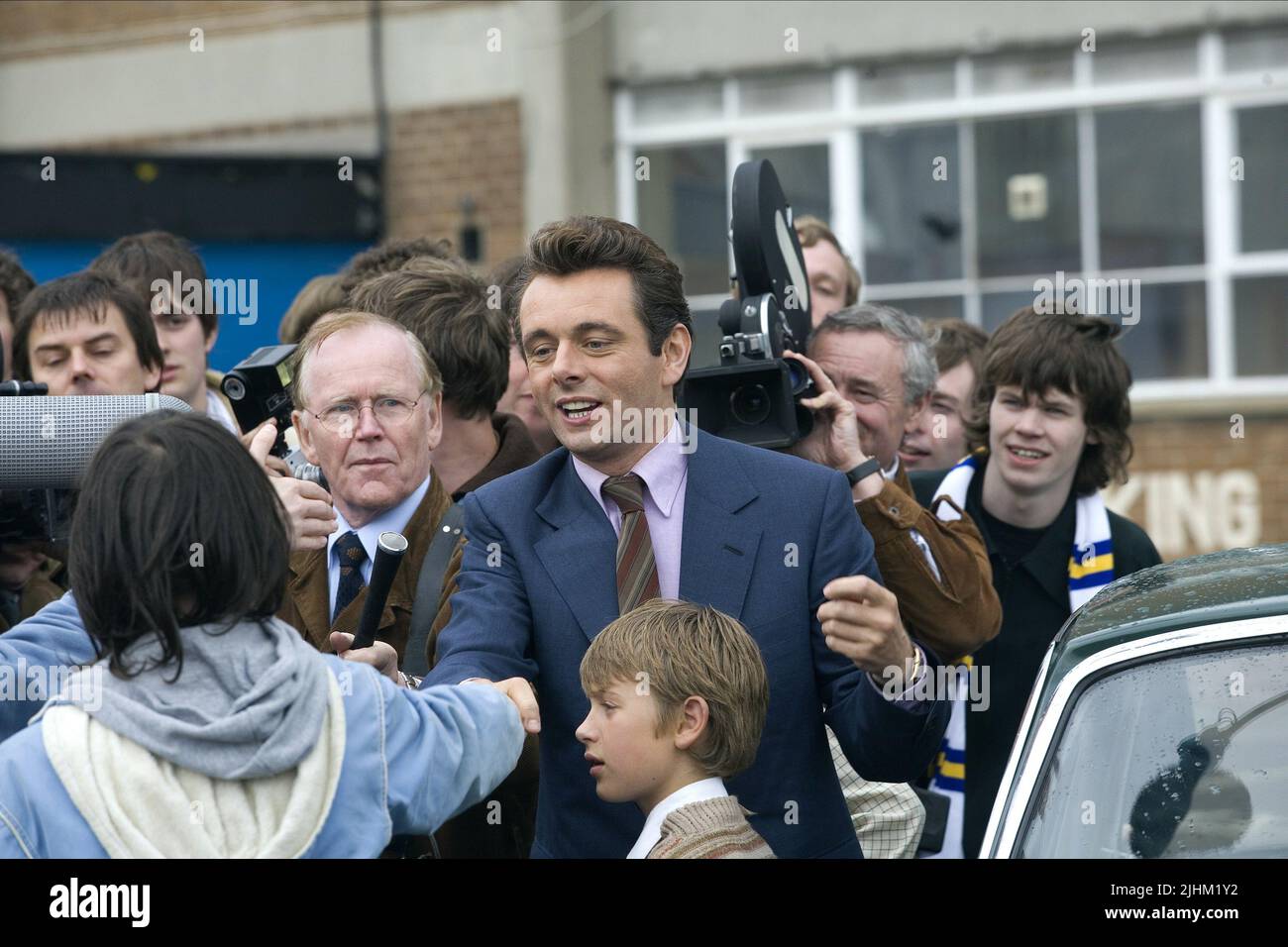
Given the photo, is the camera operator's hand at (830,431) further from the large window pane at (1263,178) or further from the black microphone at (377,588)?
the large window pane at (1263,178)

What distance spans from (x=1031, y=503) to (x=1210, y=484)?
646 cm

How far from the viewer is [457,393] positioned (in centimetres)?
402

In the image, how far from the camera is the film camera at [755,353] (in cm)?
355

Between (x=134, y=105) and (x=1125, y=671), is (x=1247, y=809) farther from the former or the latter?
(x=134, y=105)

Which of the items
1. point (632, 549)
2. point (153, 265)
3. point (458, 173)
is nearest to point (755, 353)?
point (632, 549)

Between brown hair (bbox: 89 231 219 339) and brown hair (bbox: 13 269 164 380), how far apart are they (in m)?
0.43

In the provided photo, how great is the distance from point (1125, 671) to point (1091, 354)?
Answer: 7.00ft

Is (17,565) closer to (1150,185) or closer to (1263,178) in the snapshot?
(1150,185)

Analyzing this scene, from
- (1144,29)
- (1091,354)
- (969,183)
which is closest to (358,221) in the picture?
(969,183)

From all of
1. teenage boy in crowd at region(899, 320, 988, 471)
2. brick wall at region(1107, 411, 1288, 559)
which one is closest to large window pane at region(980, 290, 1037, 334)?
brick wall at region(1107, 411, 1288, 559)

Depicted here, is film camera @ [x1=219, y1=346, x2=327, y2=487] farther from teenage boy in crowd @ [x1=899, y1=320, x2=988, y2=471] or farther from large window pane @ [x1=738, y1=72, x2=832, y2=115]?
large window pane @ [x1=738, y1=72, x2=832, y2=115]

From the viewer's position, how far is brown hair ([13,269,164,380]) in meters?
4.44

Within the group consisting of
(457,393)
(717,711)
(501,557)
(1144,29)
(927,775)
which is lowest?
(927,775)
